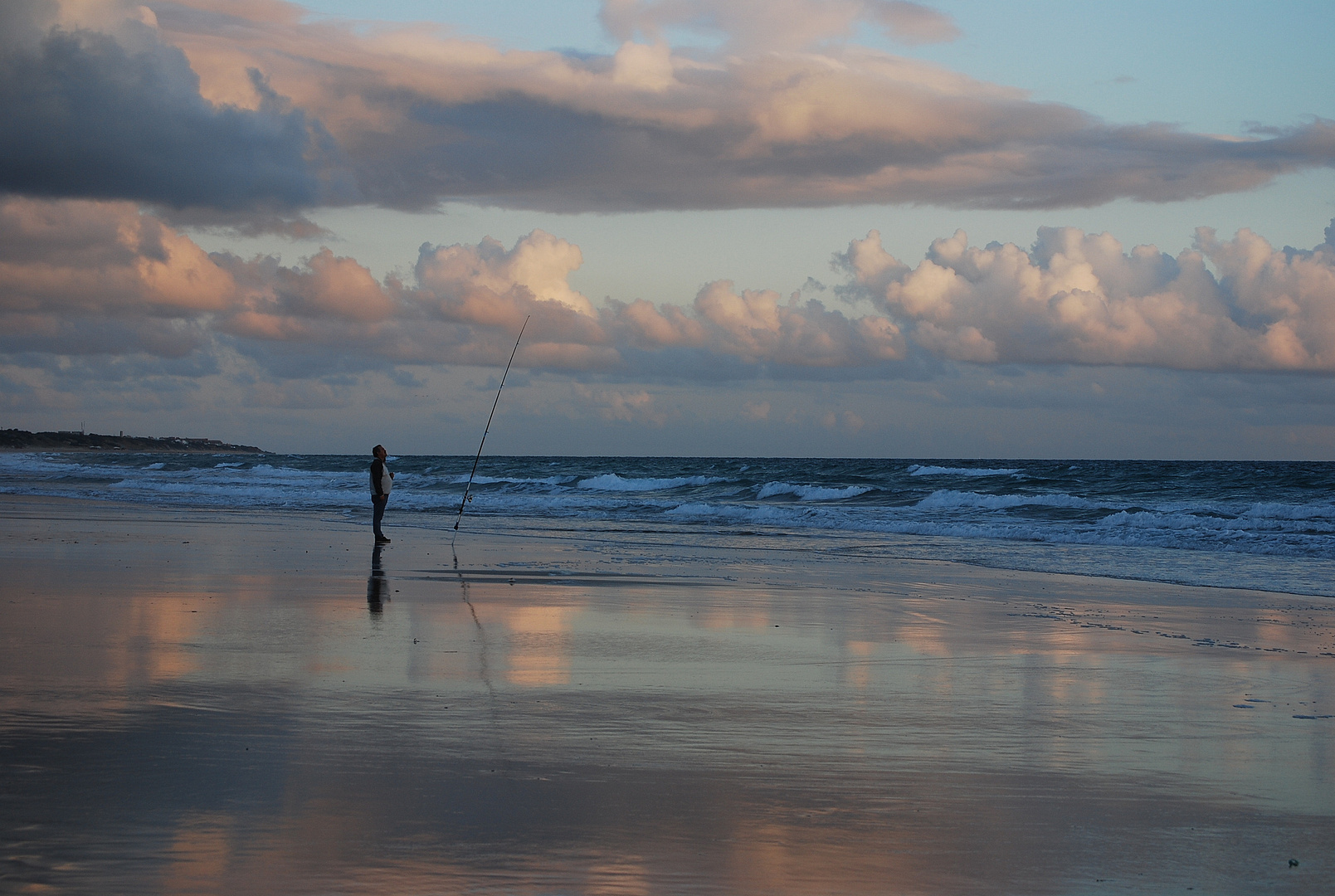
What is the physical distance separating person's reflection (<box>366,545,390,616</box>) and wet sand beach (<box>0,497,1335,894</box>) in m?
0.07

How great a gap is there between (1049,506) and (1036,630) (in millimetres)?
20100

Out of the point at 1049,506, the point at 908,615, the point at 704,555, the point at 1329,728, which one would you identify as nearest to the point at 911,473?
the point at 1049,506

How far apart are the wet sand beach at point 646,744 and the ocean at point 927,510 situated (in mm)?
6305

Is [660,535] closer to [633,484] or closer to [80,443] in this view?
[633,484]

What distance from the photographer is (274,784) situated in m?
3.85

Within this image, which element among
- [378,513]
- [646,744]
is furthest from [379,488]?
[646,744]

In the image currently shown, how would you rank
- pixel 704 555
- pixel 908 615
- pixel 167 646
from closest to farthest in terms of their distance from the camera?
pixel 167 646
pixel 908 615
pixel 704 555

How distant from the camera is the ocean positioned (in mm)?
15547

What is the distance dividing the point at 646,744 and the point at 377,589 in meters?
5.71

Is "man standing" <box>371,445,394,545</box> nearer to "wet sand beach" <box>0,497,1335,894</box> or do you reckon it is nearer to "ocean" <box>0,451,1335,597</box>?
"ocean" <box>0,451,1335,597</box>

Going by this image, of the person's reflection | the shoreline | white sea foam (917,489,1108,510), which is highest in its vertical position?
white sea foam (917,489,1108,510)

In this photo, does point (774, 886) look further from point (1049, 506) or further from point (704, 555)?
point (1049, 506)

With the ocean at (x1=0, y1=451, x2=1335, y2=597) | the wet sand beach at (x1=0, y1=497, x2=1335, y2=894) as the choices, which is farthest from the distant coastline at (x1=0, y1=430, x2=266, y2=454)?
the wet sand beach at (x1=0, y1=497, x2=1335, y2=894)

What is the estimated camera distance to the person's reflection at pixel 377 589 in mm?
8531
